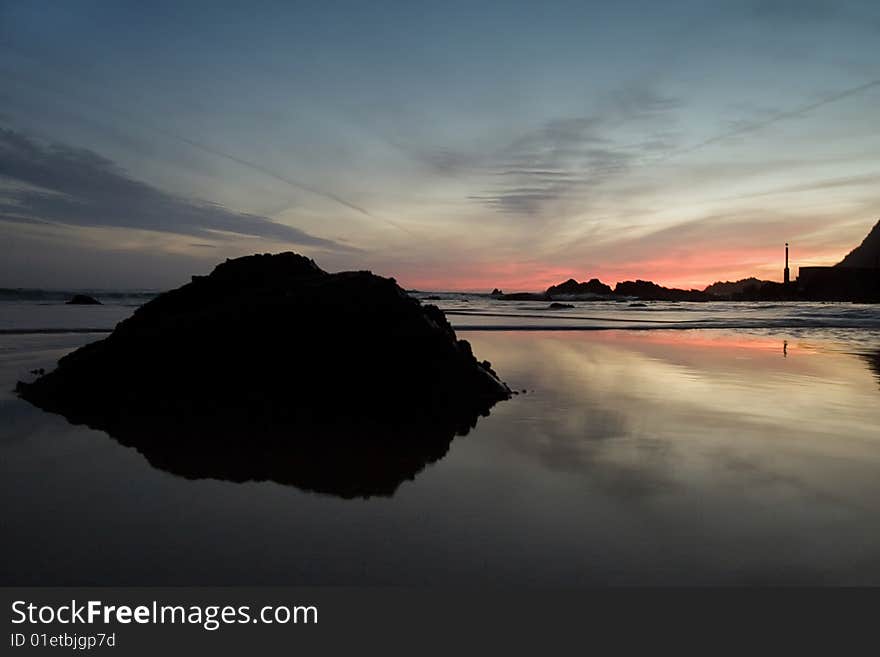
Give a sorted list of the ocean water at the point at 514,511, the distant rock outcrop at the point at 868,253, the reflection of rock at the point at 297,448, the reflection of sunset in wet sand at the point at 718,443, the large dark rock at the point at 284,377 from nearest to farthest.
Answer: the ocean water at the point at 514,511 < the reflection of sunset in wet sand at the point at 718,443 < the reflection of rock at the point at 297,448 < the large dark rock at the point at 284,377 < the distant rock outcrop at the point at 868,253

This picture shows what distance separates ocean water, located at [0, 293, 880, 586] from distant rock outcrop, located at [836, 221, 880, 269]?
104 m

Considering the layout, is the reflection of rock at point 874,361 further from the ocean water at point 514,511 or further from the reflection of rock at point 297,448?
the reflection of rock at point 297,448

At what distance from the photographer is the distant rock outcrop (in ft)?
291

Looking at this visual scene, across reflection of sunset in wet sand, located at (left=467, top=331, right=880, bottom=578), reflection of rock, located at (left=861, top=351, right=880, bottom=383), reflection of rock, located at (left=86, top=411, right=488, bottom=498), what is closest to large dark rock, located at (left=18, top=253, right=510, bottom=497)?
reflection of rock, located at (left=86, top=411, right=488, bottom=498)

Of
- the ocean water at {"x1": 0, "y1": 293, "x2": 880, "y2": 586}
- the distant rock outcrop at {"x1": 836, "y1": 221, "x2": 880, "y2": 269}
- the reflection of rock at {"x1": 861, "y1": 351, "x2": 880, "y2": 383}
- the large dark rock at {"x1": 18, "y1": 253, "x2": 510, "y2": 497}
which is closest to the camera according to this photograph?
the ocean water at {"x1": 0, "y1": 293, "x2": 880, "y2": 586}

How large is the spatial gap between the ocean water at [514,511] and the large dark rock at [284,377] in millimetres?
354

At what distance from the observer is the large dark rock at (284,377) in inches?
142

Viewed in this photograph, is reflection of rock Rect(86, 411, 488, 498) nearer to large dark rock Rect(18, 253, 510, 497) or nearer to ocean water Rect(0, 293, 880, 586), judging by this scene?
large dark rock Rect(18, 253, 510, 497)

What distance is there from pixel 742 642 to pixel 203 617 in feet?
5.15

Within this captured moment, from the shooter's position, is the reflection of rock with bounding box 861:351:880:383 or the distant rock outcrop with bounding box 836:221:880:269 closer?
the reflection of rock with bounding box 861:351:880:383

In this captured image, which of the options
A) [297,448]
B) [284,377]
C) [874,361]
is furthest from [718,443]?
[874,361]

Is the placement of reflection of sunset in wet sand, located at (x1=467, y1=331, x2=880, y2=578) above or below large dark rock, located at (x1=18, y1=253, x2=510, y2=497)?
below

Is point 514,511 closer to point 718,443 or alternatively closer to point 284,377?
point 718,443

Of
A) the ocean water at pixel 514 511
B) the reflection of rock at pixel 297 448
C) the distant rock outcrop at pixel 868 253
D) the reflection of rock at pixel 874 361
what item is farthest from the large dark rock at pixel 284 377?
the distant rock outcrop at pixel 868 253
